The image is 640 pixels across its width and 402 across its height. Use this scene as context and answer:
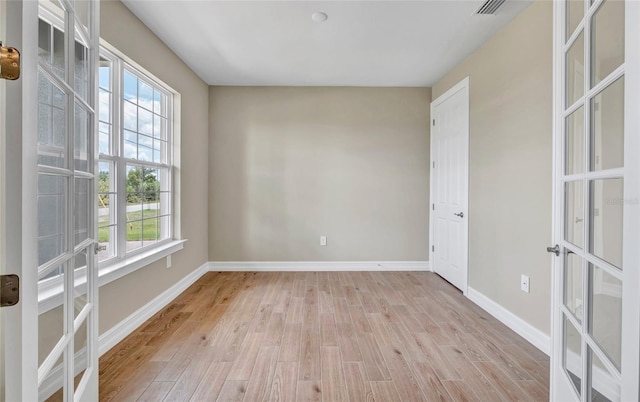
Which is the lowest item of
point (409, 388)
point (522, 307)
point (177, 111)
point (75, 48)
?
point (409, 388)

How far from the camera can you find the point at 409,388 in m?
1.66

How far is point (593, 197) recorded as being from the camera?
1.05 metres

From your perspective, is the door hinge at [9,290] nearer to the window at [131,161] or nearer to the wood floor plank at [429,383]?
the window at [131,161]

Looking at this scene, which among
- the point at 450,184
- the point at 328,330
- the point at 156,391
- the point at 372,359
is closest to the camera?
the point at 156,391

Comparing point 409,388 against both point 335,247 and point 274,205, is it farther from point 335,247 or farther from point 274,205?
point 274,205

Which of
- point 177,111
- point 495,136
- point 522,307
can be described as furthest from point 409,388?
point 177,111

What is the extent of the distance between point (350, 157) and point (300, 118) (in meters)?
0.89

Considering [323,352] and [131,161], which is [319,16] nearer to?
[131,161]

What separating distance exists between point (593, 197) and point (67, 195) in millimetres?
1919

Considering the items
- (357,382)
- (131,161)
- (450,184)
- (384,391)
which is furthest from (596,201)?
(131,161)

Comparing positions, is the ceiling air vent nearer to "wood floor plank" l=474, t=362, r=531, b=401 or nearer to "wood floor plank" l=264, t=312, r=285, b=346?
"wood floor plank" l=474, t=362, r=531, b=401

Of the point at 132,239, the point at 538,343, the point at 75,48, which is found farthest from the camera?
the point at 132,239

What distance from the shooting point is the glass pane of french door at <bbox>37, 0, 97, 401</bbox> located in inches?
34.3

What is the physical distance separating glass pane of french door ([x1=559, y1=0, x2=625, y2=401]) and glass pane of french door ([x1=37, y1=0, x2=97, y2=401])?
1.75 metres
